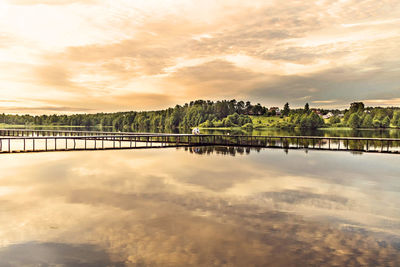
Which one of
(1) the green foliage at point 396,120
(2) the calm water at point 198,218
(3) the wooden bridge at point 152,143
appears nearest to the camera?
(2) the calm water at point 198,218

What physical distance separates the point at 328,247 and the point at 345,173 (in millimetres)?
20728

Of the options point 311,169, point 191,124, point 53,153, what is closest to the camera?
point 311,169

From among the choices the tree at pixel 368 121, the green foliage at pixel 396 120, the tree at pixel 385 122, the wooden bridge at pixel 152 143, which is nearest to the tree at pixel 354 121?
the tree at pixel 368 121

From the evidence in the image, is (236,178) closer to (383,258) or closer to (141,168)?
(141,168)

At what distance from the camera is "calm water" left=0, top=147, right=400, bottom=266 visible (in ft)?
37.5

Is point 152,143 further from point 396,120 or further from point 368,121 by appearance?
point 396,120

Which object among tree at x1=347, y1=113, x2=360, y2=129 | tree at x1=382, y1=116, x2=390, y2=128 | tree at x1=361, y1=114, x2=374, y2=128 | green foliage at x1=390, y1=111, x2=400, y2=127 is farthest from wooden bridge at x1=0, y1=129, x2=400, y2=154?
green foliage at x1=390, y1=111, x2=400, y2=127

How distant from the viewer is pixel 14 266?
35.3 ft

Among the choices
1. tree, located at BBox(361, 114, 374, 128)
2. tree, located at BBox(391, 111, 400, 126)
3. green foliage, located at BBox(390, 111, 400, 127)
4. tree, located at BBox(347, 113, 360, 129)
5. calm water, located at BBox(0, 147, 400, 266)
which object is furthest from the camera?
tree, located at BBox(391, 111, 400, 126)

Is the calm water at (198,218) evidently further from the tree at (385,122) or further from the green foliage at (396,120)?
the green foliage at (396,120)

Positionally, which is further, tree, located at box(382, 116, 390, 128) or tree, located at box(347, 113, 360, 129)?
tree, located at box(382, 116, 390, 128)

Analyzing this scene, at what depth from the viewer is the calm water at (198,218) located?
1142 cm

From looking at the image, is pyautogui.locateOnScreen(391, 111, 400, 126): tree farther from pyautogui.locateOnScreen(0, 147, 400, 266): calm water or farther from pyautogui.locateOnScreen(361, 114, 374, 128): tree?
pyautogui.locateOnScreen(0, 147, 400, 266): calm water

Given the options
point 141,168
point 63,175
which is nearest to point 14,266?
point 63,175
